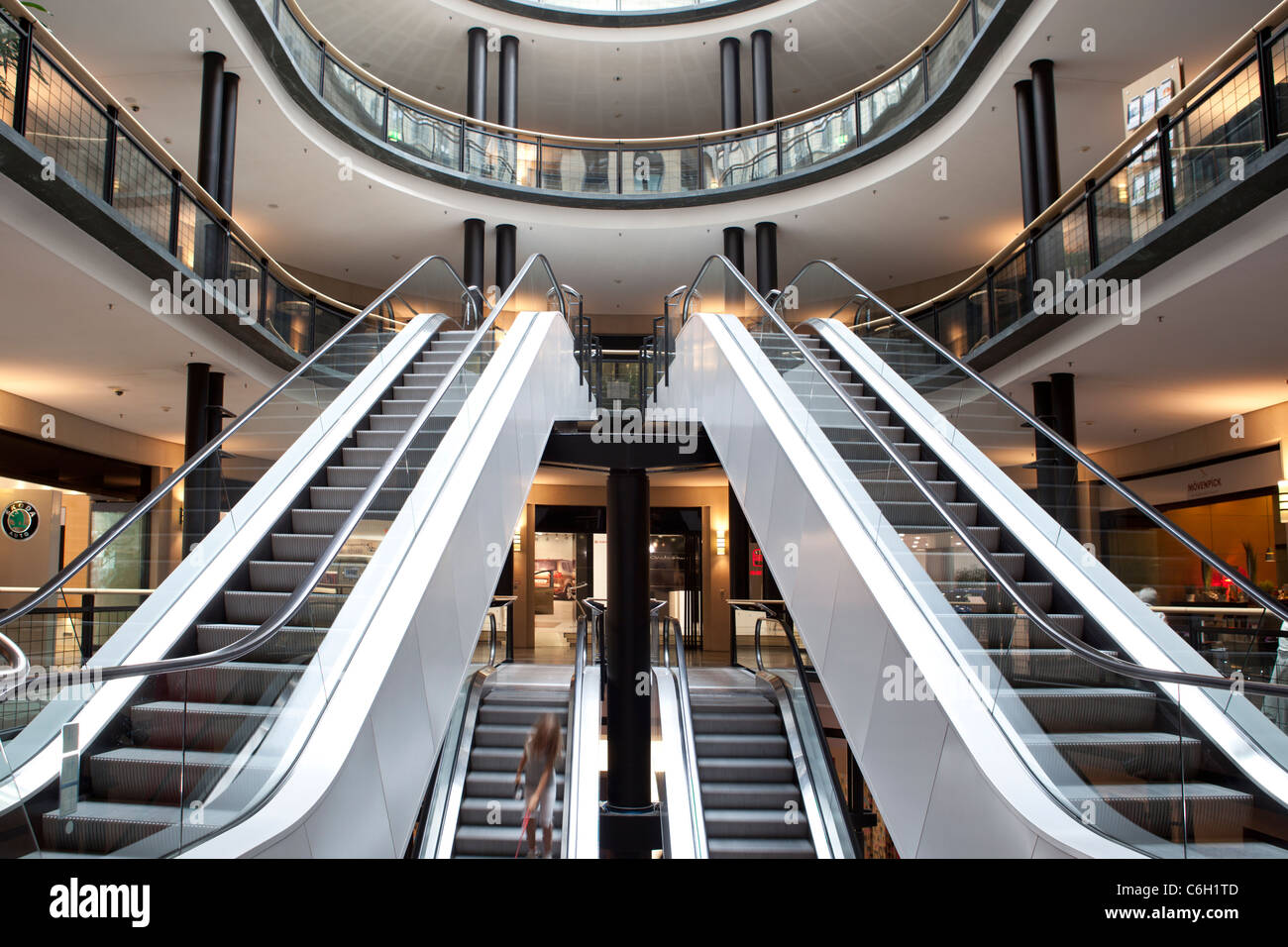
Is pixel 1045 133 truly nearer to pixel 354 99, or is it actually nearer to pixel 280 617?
pixel 354 99

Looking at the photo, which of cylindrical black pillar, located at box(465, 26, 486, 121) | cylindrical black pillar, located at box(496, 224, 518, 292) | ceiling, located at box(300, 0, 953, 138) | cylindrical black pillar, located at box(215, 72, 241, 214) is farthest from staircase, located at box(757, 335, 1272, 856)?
ceiling, located at box(300, 0, 953, 138)

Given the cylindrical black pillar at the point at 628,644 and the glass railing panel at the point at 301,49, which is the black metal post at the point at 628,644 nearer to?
the cylindrical black pillar at the point at 628,644

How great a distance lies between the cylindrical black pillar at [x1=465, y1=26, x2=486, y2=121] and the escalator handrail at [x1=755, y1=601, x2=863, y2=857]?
11225mm

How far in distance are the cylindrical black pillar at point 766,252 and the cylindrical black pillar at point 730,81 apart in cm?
256

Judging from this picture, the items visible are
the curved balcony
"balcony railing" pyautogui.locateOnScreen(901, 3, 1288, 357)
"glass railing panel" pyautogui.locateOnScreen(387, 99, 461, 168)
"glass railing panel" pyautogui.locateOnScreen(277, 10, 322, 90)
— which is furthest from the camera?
"glass railing panel" pyautogui.locateOnScreen(387, 99, 461, 168)

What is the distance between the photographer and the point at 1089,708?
3459mm

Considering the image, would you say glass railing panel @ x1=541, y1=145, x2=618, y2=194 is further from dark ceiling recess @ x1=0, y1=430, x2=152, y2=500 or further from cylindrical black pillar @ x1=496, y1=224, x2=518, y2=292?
dark ceiling recess @ x1=0, y1=430, x2=152, y2=500

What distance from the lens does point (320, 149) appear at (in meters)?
13.5

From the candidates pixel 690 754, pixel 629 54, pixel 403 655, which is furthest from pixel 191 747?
pixel 629 54

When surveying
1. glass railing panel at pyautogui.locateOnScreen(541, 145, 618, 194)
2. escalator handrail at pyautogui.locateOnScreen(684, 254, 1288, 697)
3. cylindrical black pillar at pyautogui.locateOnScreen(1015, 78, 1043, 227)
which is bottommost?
escalator handrail at pyautogui.locateOnScreen(684, 254, 1288, 697)

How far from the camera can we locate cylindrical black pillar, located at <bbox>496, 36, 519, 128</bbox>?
17281mm

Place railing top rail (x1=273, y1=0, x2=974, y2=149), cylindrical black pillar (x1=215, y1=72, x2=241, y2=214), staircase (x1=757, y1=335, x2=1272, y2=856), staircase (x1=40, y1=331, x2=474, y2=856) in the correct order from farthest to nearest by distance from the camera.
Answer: railing top rail (x1=273, y1=0, x2=974, y2=149) < cylindrical black pillar (x1=215, y1=72, x2=241, y2=214) < staircase (x1=757, y1=335, x2=1272, y2=856) < staircase (x1=40, y1=331, x2=474, y2=856)

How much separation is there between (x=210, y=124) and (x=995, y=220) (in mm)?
13001

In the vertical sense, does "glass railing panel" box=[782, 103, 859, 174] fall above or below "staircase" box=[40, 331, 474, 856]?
above
